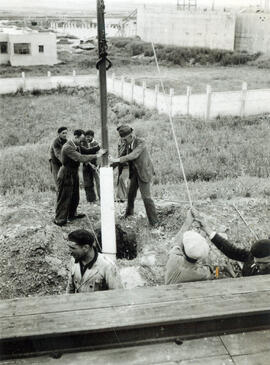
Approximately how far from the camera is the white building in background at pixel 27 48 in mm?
32000

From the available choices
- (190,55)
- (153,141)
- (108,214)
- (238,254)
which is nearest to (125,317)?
(238,254)

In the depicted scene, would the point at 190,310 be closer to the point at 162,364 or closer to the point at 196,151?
the point at 162,364

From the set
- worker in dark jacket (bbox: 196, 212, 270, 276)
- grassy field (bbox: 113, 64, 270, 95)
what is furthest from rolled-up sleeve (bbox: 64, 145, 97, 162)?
grassy field (bbox: 113, 64, 270, 95)

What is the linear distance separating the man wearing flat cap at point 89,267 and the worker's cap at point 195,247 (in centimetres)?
60

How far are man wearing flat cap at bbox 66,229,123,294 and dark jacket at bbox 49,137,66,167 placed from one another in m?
4.12

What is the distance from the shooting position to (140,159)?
6500 mm

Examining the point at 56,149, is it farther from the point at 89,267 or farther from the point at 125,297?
the point at 125,297

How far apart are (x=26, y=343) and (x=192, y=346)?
2.92ft

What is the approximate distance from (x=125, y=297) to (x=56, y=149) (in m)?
5.06

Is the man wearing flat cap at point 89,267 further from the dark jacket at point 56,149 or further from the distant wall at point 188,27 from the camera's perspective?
the distant wall at point 188,27

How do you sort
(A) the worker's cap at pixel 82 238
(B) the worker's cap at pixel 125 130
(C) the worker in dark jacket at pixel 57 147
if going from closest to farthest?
(A) the worker's cap at pixel 82 238, (B) the worker's cap at pixel 125 130, (C) the worker in dark jacket at pixel 57 147

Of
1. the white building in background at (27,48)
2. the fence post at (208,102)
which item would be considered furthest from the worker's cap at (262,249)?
the white building in background at (27,48)

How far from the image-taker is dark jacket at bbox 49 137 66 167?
Result: 7164mm

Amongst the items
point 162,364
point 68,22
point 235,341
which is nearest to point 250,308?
point 235,341
